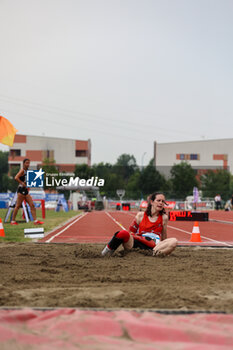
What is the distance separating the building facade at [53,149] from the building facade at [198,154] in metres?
15.7

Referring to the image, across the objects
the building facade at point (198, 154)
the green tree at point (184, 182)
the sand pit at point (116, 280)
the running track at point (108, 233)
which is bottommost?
the running track at point (108, 233)

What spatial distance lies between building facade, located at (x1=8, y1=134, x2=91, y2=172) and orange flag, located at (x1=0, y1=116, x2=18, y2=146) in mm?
79489

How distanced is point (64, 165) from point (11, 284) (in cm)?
8911

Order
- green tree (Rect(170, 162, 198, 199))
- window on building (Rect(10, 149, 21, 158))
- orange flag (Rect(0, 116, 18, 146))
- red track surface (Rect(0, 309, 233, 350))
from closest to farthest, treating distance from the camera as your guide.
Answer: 1. red track surface (Rect(0, 309, 233, 350))
2. orange flag (Rect(0, 116, 18, 146))
3. green tree (Rect(170, 162, 198, 199))
4. window on building (Rect(10, 149, 21, 158))

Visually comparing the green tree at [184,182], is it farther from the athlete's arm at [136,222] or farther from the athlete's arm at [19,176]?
the athlete's arm at [136,222]

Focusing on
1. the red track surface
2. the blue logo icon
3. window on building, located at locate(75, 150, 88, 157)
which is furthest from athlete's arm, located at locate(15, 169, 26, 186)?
window on building, located at locate(75, 150, 88, 157)

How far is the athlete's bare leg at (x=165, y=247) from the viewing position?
7441 millimetres

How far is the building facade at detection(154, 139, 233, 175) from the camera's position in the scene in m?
90.4

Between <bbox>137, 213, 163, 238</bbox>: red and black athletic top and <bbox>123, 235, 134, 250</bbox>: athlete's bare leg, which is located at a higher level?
<bbox>137, 213, 163, 238</bbox>: red and black athletic top

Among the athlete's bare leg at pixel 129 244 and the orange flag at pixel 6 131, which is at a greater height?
the orange flag at pixel 6 131

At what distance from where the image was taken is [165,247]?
7.49 meters

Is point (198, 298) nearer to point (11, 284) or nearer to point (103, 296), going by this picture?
point (103, 296)

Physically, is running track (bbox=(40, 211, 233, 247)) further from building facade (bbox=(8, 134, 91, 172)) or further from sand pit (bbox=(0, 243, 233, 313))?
building facade (bbox=(8, 134, 91, 172))

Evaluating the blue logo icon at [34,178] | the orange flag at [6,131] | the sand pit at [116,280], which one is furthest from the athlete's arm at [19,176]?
the sand pit at [116,280]
